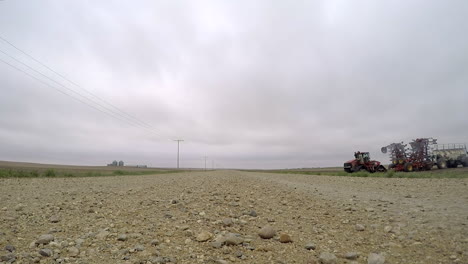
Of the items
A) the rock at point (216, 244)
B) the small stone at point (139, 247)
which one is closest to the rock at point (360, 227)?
the rock at point (216, 244)

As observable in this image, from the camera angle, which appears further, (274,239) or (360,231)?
(360,231)

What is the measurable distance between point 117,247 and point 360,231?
4331 mm

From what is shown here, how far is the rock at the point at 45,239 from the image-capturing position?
4.07m

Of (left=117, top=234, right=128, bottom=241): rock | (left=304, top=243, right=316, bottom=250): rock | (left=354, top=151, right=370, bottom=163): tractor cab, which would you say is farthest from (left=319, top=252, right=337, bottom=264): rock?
(left=354, top=151, right=370, bottom=163): tractor cab

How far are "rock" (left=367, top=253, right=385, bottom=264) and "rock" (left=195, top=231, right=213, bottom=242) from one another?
240 cm

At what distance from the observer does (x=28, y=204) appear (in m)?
7.29

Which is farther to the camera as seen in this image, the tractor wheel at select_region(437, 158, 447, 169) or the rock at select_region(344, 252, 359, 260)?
the tractor wheel at select_region(437, 158, 447, 169)

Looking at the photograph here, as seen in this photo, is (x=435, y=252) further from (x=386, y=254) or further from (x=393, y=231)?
(x=393, y=231)

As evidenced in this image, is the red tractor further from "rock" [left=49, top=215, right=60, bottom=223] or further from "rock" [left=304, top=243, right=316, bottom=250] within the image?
"rock" [left=49, top=215, right=60, bottom=223]

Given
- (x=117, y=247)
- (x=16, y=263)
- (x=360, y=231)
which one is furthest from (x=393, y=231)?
(x=16, y=263)

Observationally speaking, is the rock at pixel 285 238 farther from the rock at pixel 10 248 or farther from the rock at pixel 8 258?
the rock at pixel 10 248

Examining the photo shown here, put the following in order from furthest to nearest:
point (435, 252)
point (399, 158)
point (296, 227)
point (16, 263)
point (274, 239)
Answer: point (399, 158), point (296, 227), point (274, 239), point (435, 252), point (16, 263)

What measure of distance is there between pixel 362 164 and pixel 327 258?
42.6 meters

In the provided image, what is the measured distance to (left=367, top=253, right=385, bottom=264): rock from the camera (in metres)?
3.49
